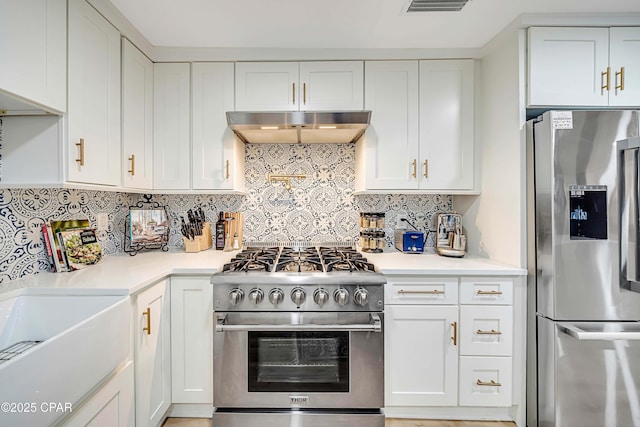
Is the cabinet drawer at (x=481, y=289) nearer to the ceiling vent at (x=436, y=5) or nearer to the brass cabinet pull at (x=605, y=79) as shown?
the brass cabinet pull at (x=605, y=79)

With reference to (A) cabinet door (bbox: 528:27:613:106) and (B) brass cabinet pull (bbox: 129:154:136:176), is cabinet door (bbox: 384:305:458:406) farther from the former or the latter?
(B) brass cabinet pull (bbox: 129:154:136:176)

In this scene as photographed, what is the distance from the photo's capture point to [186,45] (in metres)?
2.11

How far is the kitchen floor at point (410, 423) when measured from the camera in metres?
1.83

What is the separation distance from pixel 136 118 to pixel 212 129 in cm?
46

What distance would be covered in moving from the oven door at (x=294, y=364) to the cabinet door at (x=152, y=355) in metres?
0.29

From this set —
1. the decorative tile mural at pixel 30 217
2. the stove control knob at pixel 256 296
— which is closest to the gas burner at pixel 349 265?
the stove control knob at pixel 256 296

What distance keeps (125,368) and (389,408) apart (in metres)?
1.49

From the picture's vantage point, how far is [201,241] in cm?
236

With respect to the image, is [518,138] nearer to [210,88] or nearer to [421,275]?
[421,275]

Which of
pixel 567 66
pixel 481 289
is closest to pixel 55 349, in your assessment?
pixel 481 289

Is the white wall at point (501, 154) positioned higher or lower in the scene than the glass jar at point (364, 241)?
higher

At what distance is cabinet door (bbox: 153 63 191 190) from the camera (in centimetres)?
217

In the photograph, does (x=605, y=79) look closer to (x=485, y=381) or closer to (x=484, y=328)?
(x=484, y=328)

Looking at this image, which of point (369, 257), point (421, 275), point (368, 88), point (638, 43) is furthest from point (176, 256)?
point (638, 43)
